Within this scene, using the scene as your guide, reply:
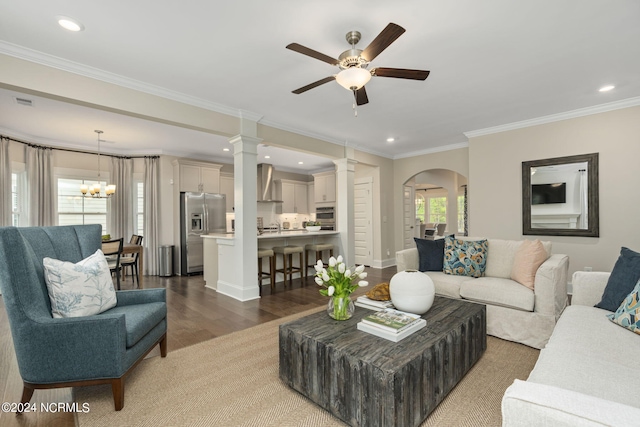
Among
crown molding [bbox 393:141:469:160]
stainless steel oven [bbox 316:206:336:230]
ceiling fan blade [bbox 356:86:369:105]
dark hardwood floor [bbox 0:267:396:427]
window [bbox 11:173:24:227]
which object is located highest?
crown molding [bbox 393:141:469:160]

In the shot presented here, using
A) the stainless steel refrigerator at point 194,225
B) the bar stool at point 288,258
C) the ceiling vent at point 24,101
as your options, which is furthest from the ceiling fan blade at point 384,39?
the stainless steel refrigerator at point 194,225

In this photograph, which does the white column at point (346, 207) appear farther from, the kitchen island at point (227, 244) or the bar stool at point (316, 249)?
the bar stool at point (316, 249)

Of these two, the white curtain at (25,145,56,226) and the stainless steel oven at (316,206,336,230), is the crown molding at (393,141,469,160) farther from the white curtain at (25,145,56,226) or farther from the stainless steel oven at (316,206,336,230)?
the white curtain at (25,145,56,226)

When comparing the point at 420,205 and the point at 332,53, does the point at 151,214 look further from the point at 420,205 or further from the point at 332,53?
the point at 420,205

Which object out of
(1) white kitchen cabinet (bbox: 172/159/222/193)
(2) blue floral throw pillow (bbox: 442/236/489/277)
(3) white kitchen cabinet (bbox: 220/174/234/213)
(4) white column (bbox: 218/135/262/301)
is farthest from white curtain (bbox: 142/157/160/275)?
(2) blue floral throw pillow (bbox: 442/236/489/277)

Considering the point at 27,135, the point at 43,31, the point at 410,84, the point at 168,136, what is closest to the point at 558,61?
the point at 410,84

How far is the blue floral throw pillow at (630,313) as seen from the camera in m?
1.71

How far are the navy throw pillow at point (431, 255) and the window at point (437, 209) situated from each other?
9.13m

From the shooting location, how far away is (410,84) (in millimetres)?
3303

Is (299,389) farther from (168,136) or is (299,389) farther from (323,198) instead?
(323,198)

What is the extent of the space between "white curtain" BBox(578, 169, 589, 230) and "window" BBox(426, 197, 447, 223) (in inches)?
310

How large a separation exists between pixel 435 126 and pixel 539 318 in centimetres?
328

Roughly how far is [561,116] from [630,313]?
3673mm

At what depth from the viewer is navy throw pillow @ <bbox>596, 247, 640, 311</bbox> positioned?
1.98 m
